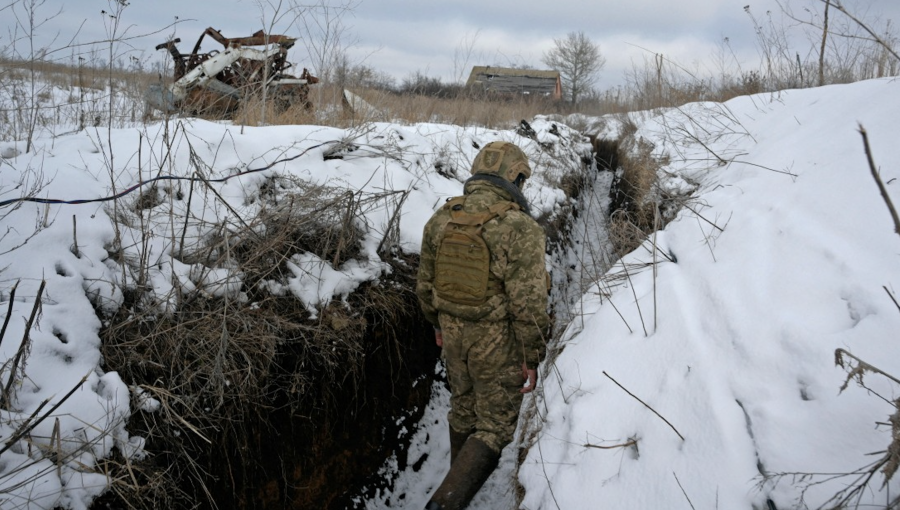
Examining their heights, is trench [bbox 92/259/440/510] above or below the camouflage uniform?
below

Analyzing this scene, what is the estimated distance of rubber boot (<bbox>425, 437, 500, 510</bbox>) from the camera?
8.56 feet

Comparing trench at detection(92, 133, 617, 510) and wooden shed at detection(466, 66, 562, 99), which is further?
wooden shed at detection(466, 66, 562, 99)

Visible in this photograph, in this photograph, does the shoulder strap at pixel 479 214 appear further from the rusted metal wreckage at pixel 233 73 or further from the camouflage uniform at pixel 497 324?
the rusted metal wreckage at pixel 233 73

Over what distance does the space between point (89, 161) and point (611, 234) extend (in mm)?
3960

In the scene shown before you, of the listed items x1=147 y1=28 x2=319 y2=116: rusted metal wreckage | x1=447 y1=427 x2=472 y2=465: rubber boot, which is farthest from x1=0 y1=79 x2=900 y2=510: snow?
x1=147 y1=28 x2=319 y2=116: rusted metal wreckage

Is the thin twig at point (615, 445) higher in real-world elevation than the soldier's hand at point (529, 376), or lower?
higher

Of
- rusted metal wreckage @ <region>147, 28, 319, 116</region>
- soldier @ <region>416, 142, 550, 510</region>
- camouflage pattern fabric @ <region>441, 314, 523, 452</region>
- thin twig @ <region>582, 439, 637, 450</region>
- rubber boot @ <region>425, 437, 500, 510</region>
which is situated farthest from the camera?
rusted metal wreckage @ <region>147, 28, 319, 116</region>

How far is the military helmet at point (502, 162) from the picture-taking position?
9.92 ft

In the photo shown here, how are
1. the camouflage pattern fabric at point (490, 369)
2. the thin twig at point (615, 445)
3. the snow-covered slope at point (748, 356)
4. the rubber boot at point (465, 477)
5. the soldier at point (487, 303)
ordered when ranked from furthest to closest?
the camouflage pattern fabric at point (490, 369)
the soldier at point (487, 303)
the rubber boot at point (465, 477)
the thin twig at point (615, 445)
the snow-covered slope at point (748, 356)

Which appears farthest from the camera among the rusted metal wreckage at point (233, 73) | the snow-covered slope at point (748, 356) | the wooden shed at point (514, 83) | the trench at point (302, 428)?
the wooden shed at point (514, 83)

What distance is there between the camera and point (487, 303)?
288 centimetres

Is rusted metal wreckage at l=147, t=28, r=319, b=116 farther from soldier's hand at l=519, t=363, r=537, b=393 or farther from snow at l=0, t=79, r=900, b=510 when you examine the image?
soldier's hand at l=519, t=363, r=537, b=393

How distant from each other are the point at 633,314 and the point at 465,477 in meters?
1.24

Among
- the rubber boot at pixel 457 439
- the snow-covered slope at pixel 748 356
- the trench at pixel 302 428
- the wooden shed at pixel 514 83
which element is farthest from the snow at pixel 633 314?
the wooden shed at pixel 514 83
